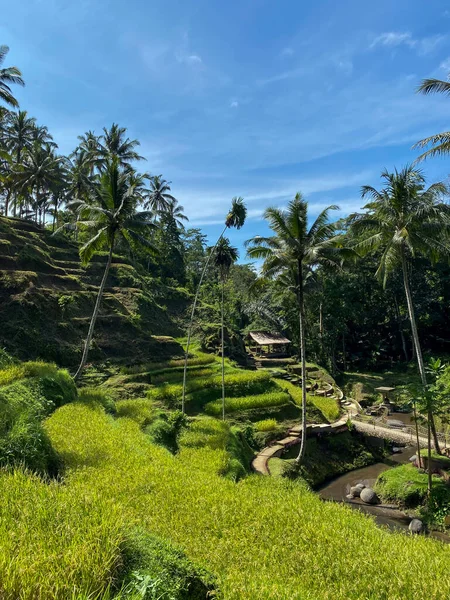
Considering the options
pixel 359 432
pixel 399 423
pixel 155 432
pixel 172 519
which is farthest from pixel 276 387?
pixel 172 519

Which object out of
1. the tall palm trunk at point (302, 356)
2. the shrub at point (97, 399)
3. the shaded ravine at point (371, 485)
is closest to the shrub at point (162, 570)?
the shaded ravine at point (371, 485)

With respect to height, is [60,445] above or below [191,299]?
below

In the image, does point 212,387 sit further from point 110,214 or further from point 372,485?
point 110,214

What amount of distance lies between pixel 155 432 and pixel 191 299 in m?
27.5

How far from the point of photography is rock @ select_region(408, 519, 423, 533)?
481 inches

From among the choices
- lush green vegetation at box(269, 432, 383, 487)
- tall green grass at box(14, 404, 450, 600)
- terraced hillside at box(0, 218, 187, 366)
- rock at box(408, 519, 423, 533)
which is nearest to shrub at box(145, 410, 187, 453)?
tall green grass at box(14, 404, 450, 600)

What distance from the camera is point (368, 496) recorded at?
14734 mm

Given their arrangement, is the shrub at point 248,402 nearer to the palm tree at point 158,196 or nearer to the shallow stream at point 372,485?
the shallow stream at point 372,485

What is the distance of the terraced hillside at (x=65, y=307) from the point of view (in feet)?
74.4

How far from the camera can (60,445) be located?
859 centimetres

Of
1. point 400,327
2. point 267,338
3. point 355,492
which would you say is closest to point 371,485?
point 355,492

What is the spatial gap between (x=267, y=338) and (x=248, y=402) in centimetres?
1891

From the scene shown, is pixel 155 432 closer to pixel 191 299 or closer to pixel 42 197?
pixel 191 299

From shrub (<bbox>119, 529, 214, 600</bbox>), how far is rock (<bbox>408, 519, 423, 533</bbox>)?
1138 cm
